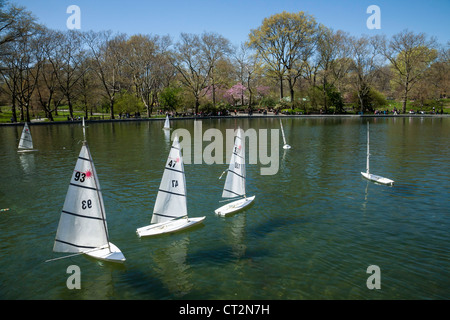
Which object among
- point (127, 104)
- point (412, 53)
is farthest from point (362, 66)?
point (127, 104)

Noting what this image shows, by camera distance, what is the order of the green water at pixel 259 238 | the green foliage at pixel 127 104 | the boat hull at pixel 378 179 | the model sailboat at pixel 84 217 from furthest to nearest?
the green foliage at pixel 127 104 < the boat hull at pixel 378 179 < the green water at pixel 259 238 < the model sailboat at pixel 84 217

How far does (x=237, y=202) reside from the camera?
62.8 ft

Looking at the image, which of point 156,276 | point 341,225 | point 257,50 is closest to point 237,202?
point 341,225

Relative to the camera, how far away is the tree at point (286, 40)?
306ft

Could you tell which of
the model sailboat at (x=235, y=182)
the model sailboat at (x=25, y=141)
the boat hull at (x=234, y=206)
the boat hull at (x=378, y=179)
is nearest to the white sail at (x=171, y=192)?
the boat hull at (x=234, y=206)

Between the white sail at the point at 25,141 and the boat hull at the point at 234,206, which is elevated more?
the white sail at the point at 25,141

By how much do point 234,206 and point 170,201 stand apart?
16.1ft

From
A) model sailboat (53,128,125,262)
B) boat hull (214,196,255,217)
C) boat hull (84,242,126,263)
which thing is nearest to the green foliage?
boat hull (214,196,255,217)

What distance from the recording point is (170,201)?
14852mm

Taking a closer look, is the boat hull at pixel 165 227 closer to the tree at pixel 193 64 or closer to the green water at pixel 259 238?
the green water at pixel 259 238

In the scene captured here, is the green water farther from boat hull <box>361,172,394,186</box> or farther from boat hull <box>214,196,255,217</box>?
boat hull <box>361,172,394,186</box>

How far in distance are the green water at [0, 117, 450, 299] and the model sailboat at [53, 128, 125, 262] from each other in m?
1.12
